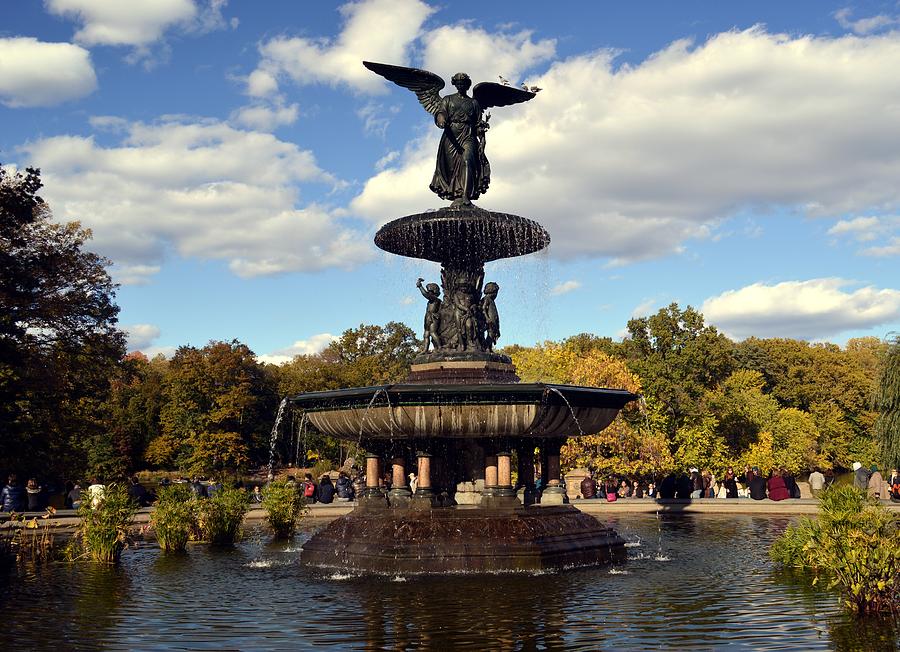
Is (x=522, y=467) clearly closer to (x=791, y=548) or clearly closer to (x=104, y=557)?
(x=791, y=548)

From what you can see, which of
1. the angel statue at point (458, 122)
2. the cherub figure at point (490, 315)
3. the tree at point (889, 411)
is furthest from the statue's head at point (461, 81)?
the tree at point (889, 411)

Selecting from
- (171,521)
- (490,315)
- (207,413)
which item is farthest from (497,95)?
(207,413)

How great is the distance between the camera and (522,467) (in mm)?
16219

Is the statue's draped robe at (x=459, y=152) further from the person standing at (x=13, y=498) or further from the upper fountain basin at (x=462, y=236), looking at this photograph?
the person standing at (x=13, y=498)

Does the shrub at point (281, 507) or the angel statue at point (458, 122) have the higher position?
the angel statue at point (458, 122)

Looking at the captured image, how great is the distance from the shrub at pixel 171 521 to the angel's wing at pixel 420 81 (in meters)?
8.82

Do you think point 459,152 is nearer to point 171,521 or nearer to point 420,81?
point 420,81

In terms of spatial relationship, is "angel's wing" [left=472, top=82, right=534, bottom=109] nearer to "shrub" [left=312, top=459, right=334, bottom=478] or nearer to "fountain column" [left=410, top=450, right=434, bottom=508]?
"fountain column" [left=410, top=450, right=434, bottom=508]

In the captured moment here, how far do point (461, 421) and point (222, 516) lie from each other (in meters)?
5.81

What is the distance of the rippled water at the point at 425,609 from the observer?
780 cm

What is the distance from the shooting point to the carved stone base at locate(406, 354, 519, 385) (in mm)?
15531

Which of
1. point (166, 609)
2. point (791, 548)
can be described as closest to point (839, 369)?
point (791, 548)

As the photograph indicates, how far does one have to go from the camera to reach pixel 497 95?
17344mm

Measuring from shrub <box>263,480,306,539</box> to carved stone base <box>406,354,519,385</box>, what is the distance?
409 centimetres
